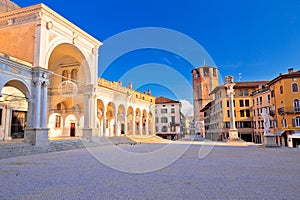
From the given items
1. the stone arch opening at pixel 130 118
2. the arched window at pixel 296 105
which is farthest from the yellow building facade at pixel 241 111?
the stone arch opening at pixel 130 118

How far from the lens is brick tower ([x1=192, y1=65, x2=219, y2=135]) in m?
81.0

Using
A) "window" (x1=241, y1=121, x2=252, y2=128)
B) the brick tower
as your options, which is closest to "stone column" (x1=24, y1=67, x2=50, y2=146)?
"window" (x1=241, y1=121, x2=252, y2=128)

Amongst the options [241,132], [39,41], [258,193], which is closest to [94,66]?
[39,41]

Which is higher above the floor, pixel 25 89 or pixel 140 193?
pixel 25 89

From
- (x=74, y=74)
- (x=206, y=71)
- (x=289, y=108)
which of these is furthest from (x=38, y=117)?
(x=206, y=71)

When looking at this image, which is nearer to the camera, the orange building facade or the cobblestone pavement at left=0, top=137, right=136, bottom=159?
the cobblestone pavement at left=0, top=137, right=136, bottom=159

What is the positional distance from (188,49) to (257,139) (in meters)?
33.0

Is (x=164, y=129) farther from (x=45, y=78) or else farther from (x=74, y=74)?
(x=45, y=78)

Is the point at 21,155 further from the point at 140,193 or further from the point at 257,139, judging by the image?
the point at 257,139

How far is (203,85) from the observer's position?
82.9 meters

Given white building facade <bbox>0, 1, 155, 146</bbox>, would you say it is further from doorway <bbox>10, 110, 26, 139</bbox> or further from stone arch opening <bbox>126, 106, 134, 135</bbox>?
stone arch opening <bbox>126, 106, 134, 135</bbox>

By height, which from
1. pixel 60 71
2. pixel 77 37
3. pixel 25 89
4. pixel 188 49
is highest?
pixel 77 37

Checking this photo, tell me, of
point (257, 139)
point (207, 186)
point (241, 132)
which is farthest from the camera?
point (241, 132)

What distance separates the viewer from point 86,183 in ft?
18.2
